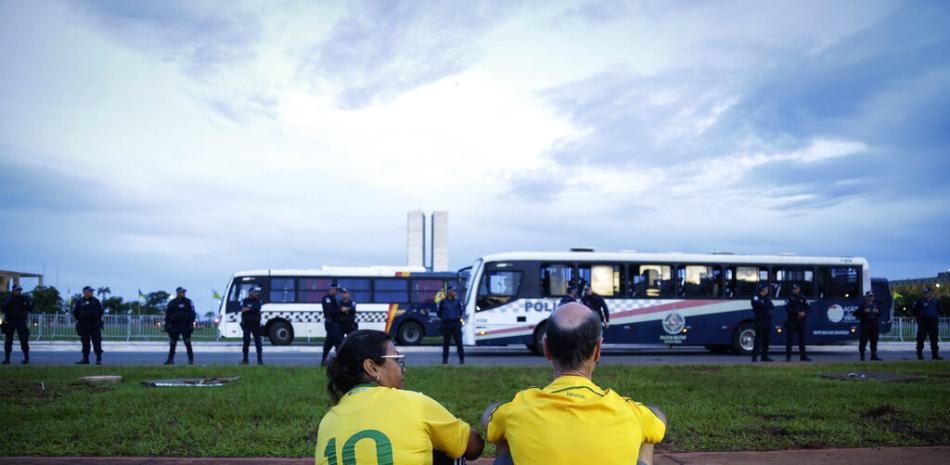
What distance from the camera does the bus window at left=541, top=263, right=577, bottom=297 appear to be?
21203 mm

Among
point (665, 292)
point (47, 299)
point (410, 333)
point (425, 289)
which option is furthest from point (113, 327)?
point (47, 299)

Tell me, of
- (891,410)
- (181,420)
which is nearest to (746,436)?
(891,410)

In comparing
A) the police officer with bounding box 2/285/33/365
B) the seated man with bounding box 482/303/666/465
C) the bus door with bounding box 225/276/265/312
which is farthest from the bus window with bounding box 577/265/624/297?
the seated man with bounding box 482/303/666/465

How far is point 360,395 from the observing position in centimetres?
284

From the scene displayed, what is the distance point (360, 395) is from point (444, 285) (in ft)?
79.9

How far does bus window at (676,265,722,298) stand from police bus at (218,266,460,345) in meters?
7.83

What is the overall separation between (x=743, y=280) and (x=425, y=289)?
1094 centimetres

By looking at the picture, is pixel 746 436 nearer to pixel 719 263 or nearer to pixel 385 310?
pixel 719 263

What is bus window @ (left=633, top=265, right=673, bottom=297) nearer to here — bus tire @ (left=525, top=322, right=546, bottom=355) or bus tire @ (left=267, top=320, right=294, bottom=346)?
bus tire @ (left=525, top=322, right=546, bottom=355)

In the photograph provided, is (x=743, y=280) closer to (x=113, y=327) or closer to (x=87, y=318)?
(x=87, y=318)

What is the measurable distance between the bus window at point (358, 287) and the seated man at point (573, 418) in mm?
24151

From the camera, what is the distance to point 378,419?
2730 millimetres

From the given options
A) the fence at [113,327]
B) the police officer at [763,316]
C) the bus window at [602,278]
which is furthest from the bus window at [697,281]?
the fence at [113,327]

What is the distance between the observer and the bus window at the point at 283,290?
1027 inches
